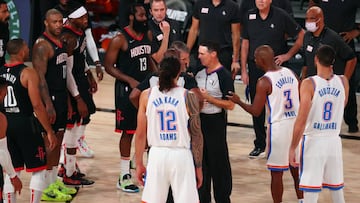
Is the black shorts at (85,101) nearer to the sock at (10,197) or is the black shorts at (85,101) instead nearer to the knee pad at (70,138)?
the knee pad at (70,138)

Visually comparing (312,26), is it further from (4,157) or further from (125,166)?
(4,157)

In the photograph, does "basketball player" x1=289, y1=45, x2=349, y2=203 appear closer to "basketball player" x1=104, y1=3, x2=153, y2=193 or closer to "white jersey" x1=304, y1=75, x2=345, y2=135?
"white jersey" x1=304, y1=75, x2=345, y2=135

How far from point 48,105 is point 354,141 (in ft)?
14.5

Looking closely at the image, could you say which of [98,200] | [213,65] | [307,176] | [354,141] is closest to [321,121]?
[307,176]

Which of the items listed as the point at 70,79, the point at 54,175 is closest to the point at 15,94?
the point at 70,79

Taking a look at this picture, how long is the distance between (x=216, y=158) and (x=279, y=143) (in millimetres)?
591

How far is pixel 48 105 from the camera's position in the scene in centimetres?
813

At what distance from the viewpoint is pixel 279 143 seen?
7867mm

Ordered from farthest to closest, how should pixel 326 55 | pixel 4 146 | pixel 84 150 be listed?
pixel 84 150, pixel 326 55, pixel 4 146

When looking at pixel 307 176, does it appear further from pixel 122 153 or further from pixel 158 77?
pixel 122 153

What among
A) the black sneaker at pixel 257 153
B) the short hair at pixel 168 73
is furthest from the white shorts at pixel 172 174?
the black sneaker at pixel 257 153

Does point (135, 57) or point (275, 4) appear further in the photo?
point (275, 4)

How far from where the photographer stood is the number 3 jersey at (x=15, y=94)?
752 centimetres

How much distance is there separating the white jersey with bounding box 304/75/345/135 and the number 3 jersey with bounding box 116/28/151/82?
2206mm
